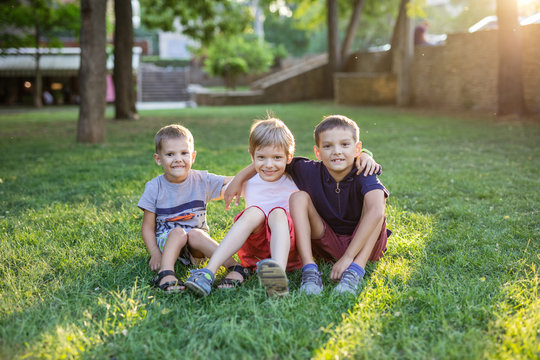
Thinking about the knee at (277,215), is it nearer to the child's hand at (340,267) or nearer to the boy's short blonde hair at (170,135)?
the child's hand at (340,267)

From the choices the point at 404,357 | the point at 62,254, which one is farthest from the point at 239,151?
the point at 404,357

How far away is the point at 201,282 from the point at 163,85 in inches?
1172

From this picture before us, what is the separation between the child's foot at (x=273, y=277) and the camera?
8.24 feet

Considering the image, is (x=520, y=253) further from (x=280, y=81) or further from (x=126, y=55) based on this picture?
(x=280, y=81)


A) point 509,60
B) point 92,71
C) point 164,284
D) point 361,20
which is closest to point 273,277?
point 164,284

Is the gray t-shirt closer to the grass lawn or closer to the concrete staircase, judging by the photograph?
the grass lawn

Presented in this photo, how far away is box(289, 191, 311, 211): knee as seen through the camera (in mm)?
2910

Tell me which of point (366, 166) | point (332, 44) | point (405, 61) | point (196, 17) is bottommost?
point (366, 166)

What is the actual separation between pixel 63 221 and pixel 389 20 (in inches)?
1495

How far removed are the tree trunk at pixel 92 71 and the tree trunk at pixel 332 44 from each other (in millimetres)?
13611

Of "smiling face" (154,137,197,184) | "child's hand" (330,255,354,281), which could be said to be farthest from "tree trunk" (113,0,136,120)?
"child's hand" (330,255,354,281)

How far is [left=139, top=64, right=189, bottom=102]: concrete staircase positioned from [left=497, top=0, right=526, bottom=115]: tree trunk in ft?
68.0

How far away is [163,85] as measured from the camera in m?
30.9

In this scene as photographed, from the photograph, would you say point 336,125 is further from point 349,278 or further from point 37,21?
point 37,21
